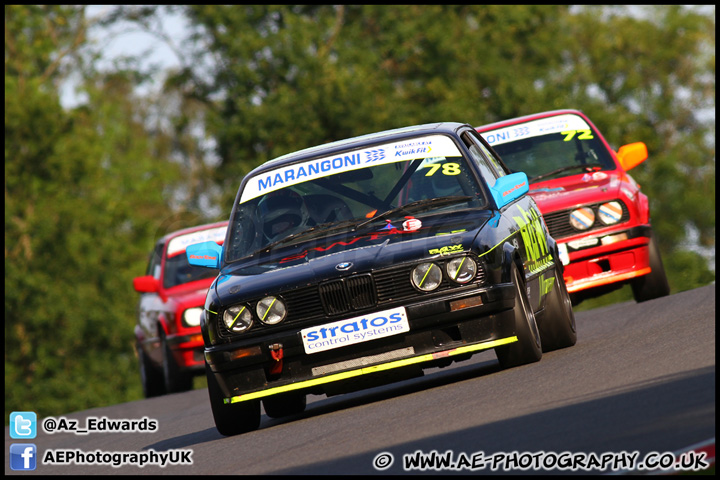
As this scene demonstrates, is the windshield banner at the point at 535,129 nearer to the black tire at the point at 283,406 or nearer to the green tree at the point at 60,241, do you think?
the black tire at the point at 283,406

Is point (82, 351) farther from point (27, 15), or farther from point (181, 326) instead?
point (181, 326)

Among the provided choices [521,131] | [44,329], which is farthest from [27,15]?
[521,131]

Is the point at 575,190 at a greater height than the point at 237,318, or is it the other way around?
the point at 575,190

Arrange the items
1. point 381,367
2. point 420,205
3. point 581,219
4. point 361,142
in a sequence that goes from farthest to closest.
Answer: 1. point 581,219
2. point 361,142
3. point 420,205
4. point 381,367

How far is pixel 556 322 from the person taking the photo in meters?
10.1

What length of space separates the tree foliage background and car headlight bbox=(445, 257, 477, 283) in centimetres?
2305

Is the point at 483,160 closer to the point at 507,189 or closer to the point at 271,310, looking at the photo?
the point at 507,189

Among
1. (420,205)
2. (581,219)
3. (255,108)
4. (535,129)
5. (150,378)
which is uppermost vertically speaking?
(255,108)

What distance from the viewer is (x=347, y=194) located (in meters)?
9.28

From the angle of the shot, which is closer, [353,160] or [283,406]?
[353,160]

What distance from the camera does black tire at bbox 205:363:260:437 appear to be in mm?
8562

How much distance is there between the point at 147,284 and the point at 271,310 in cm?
823

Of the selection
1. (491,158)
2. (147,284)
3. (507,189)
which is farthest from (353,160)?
(147,284)

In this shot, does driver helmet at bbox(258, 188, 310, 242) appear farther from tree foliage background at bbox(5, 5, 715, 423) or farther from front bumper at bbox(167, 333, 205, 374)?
tree foliage background at bbox(5, 5, 715, 423)
